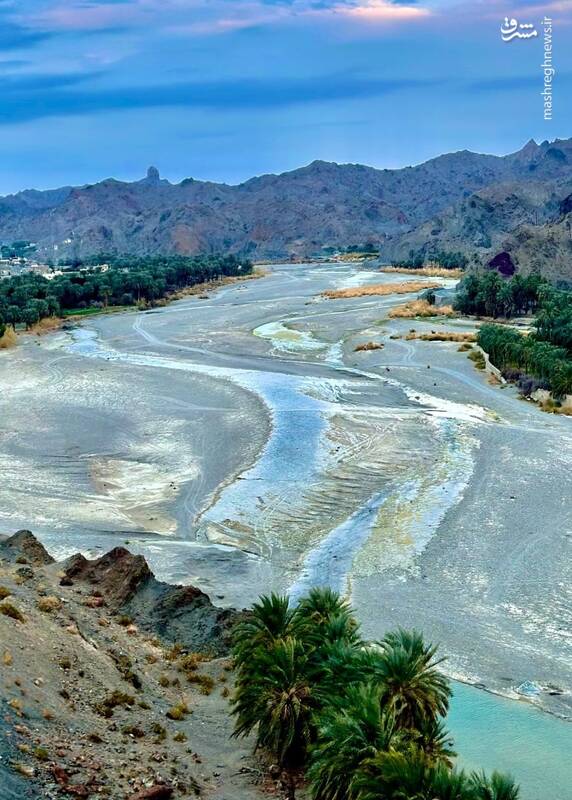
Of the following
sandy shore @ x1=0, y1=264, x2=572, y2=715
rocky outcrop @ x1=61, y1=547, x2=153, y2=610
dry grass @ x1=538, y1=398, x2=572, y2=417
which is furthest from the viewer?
dry grass @ x1=538, y1=398, x2=572, y2=417

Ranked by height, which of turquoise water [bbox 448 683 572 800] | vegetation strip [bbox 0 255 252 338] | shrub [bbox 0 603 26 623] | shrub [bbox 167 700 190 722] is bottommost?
turquoise water [bbox 448 683 572 800]

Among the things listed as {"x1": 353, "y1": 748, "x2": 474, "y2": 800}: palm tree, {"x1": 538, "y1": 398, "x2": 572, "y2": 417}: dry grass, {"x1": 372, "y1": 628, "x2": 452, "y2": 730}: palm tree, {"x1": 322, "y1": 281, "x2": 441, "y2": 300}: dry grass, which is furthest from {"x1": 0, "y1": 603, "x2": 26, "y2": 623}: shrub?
{"x1": 322, "y1": 281, "x2": 441, "y2": 300}: dry grass

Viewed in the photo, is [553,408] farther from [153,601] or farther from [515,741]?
[515,741]

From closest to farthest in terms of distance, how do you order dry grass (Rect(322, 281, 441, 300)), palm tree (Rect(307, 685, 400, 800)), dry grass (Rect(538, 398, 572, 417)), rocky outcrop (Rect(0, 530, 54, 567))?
palm tree (Rect(307, 685, 400, 800)), rocky outcrop (Rect(0, 530, 54, 567)), dry grass (Rect(538, 398, 572, 417)), dry grass (Rect(322, 281, 441, 300))

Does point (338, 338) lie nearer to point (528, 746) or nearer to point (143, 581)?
point (143, 581)

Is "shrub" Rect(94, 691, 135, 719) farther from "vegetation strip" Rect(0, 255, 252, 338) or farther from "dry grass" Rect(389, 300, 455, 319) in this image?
"vegetation strip" Rect(0, 255, 252, 338)
